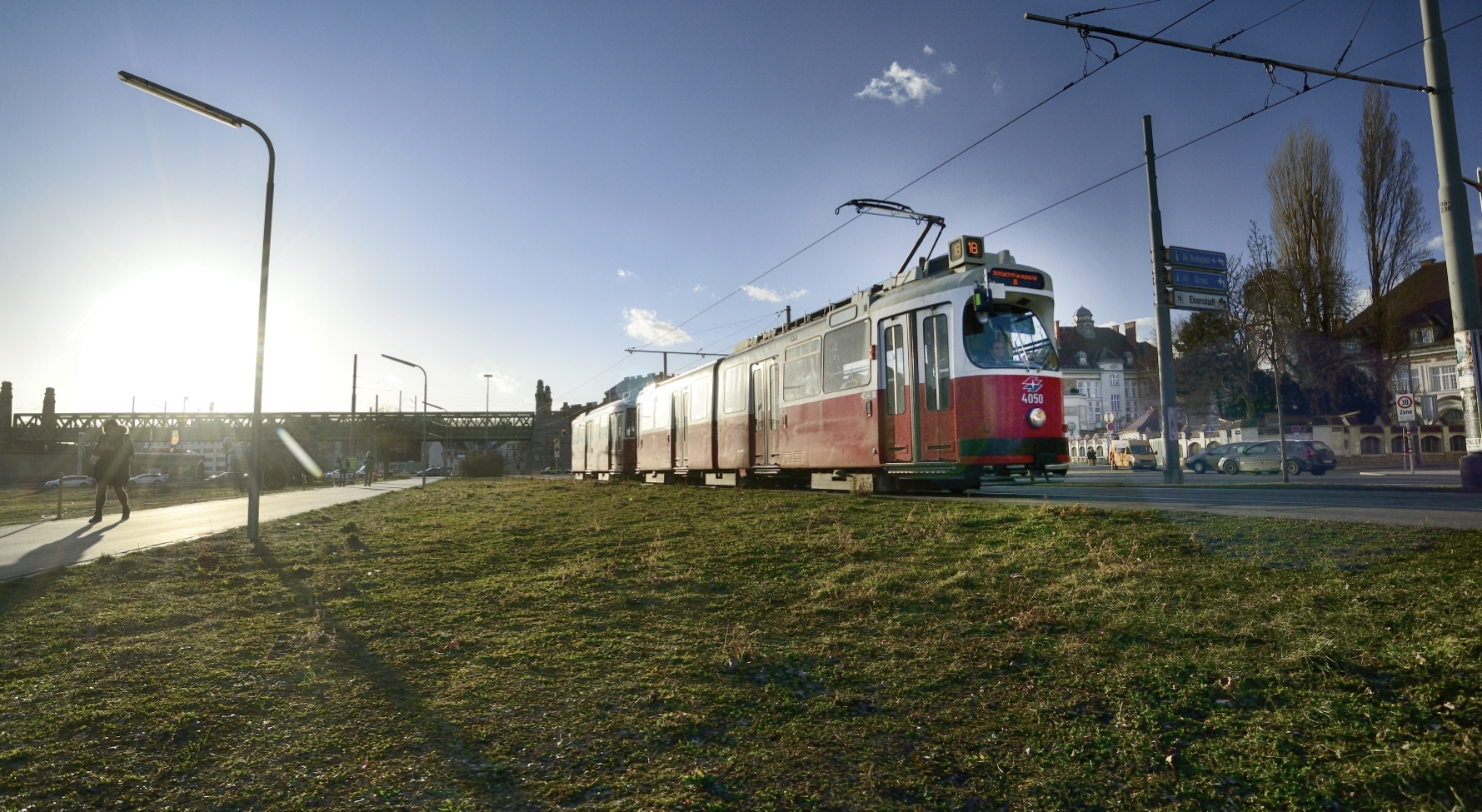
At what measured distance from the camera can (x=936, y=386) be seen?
38.0 feet

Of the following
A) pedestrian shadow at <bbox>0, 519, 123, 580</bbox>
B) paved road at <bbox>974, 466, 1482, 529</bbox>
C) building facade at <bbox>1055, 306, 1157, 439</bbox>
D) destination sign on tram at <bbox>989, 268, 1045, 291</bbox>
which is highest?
building facade at <bbox>1055, 306, 1157, 439</bbox>

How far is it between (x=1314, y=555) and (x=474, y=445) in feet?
359

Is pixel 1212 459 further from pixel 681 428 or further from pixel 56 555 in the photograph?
pixel 56 555

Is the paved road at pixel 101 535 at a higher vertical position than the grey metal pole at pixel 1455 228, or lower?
lower

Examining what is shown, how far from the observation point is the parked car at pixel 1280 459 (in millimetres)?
31875

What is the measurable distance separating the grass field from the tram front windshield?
4921 mm

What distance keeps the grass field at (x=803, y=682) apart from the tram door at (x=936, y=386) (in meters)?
4.76

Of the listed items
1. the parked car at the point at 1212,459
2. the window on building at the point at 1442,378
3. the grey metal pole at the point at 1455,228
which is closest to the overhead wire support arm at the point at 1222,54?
the grey metal pole at the point at 1455,228

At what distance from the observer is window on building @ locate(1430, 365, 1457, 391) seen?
5803 centimetres

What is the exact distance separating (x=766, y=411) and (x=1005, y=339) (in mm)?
6152

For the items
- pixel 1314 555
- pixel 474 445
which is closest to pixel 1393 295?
pixel 1314 555

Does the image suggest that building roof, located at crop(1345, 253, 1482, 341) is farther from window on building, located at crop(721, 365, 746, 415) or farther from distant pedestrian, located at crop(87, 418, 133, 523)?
distant pedestrian, located at crop(87, 418, 133, 523)

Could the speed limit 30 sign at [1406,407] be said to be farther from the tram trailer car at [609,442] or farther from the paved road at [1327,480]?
the tram trailer car at [609,442]

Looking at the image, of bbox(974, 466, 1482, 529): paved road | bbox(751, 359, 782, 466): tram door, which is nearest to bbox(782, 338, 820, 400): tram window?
bbox(751, 359, 782, 466): tram door
